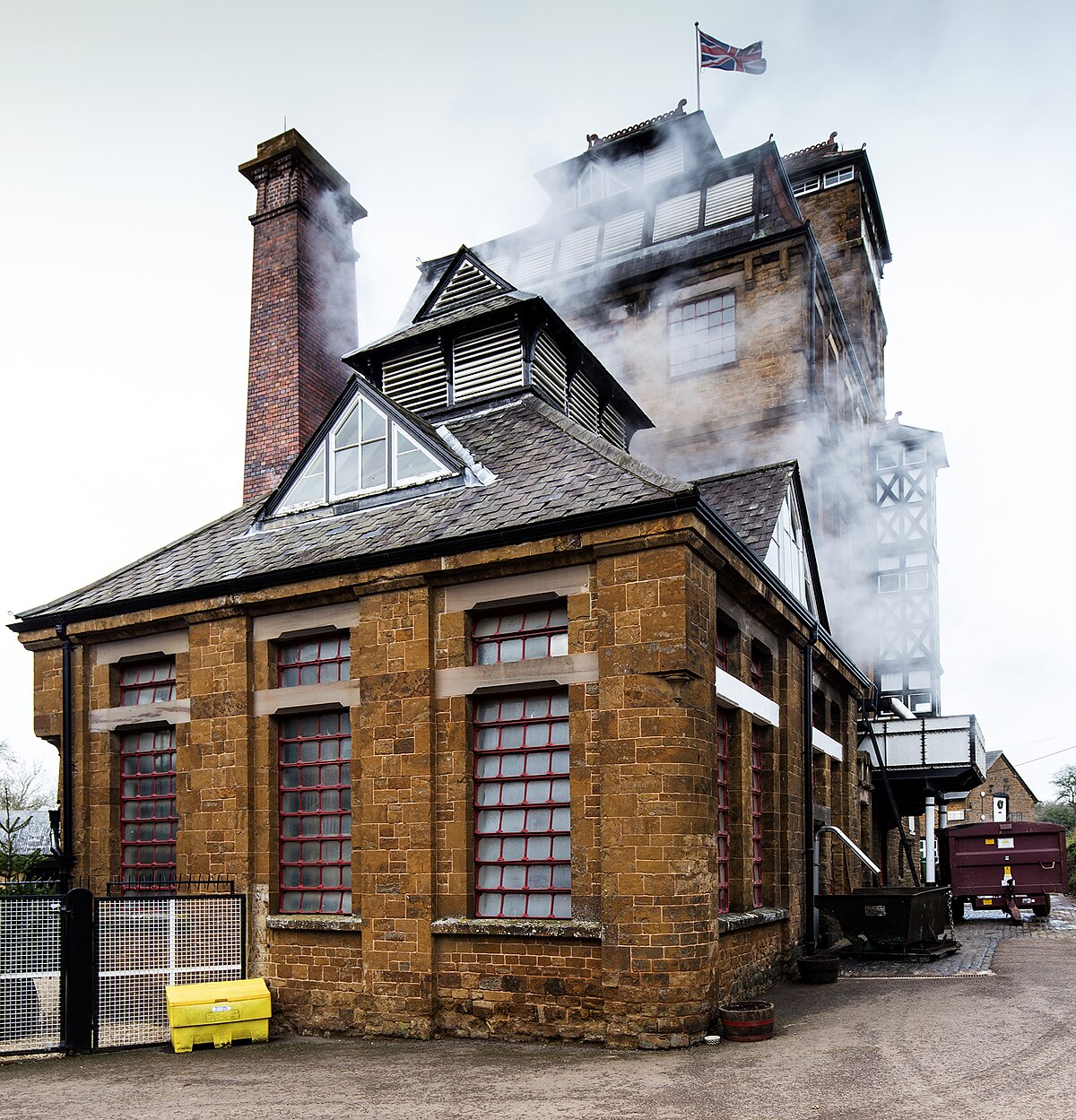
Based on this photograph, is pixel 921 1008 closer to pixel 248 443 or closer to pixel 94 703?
pixel 94 703

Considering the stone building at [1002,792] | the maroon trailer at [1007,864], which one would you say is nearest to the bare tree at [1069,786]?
the stone building at [1002,792]

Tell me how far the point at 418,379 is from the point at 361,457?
11.2 feet

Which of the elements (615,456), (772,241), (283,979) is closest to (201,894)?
(283,979)

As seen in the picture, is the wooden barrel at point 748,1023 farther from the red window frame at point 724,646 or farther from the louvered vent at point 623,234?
the louvered vent at point 623,234

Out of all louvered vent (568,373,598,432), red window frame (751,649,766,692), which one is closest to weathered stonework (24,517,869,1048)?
red window frame (751,649,766,692)

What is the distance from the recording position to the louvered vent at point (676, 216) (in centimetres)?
2561

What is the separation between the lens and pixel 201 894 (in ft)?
40.3

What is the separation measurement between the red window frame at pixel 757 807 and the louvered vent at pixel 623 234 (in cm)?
1534

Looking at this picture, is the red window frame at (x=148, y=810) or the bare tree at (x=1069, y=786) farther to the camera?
the bare tree at (x=1069, y=786)

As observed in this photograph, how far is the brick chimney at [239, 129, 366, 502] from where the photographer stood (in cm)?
1880

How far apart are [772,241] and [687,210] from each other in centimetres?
289

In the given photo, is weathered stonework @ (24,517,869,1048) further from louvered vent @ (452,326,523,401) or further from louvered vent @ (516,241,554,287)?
louvered vent @ (516,241,554,287)

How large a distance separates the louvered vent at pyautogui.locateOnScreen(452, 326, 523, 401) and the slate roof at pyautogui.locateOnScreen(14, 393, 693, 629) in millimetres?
377

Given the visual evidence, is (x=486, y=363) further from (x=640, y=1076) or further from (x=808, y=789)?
(x=640, y=1076)
